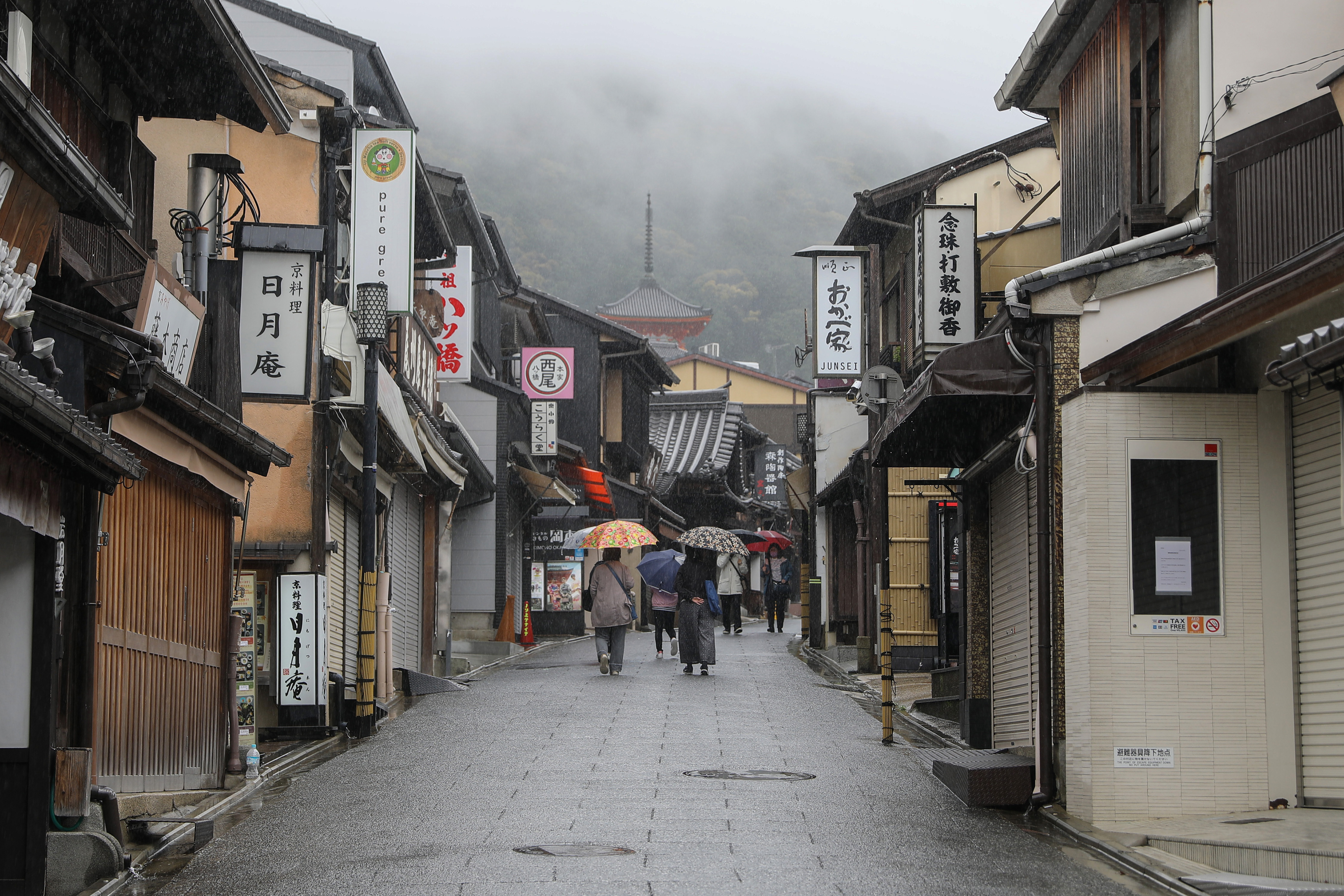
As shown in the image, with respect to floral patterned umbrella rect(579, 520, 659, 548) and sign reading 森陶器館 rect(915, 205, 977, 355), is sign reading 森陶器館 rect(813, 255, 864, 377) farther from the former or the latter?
sign reading 森陶器館 rect(915, 205, 977, 355)

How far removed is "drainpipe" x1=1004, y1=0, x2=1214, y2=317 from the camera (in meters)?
10.1

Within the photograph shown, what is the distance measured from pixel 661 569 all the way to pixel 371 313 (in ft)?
35.4

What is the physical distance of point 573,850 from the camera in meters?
8.53

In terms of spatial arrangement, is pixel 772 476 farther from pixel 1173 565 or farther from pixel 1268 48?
pixel 1173 565

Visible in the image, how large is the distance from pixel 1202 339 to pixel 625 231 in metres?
140

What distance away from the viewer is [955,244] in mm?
16500

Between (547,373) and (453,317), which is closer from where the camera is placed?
Result: (453,317)

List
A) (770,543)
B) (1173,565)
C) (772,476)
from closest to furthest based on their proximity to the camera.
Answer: (1173,565)
(770,543)
(772,476)

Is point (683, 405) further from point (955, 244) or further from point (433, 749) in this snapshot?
point (433, 749)

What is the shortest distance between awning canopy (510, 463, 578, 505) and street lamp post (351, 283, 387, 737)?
15111mm

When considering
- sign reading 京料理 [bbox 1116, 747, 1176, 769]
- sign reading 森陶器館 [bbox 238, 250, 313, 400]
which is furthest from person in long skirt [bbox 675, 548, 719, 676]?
sign reading 京料理 [bbox 1116, 747, 1176, 769]

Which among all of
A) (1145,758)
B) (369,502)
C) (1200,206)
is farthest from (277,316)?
(1145,758)

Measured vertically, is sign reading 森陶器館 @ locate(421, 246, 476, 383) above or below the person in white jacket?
above

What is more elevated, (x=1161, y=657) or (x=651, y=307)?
(x=651, y=307)
